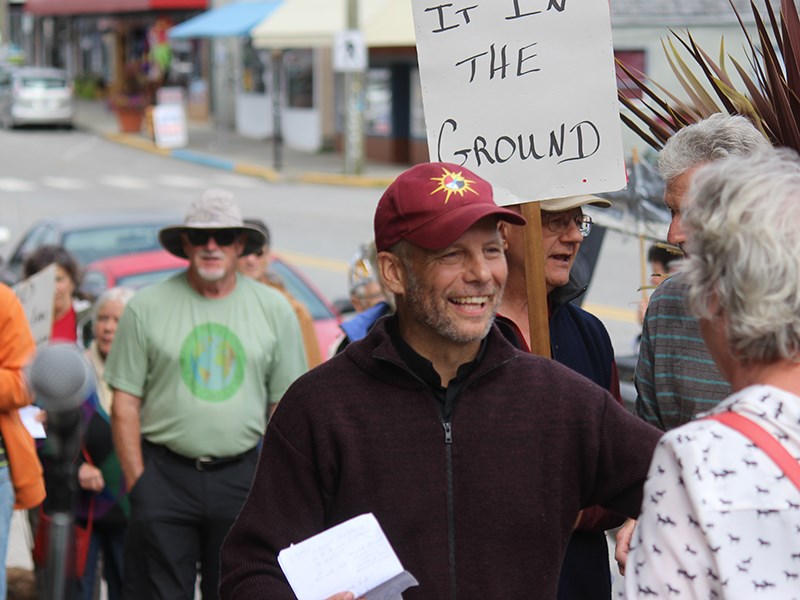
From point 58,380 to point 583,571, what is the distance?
149cm

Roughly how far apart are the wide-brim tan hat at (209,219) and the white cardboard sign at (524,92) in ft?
7.96

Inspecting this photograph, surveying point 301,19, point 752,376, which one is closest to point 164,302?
point 752,376

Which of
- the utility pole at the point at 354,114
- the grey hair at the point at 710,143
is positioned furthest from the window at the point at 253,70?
the grey hair at the point at 710,143

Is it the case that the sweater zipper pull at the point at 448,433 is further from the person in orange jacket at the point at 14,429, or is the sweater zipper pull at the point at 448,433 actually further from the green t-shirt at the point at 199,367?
the green t-shirt at the point at 199,367

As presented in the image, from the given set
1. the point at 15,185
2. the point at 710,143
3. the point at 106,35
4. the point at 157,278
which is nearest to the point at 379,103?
the point at 15,185

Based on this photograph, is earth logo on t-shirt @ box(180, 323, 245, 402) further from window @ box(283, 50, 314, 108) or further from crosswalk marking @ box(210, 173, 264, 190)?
window @ box(283, 50, 314, 108)

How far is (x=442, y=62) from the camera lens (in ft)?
11.7

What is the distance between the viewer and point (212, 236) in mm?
5859

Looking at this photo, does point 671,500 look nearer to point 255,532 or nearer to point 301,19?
point 255,532

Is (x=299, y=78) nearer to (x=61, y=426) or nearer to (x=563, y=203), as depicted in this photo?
(x=563, y=203)

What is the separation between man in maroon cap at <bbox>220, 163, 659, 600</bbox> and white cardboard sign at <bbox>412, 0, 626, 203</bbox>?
1.93 ft

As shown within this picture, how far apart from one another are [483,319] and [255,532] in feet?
2.22

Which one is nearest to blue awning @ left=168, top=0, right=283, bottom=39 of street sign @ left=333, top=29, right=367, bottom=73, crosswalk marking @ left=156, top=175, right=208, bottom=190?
crosswalk marking @ left=156, top=175, right=208, bottom=190

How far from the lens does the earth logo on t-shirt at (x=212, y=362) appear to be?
5.59m
